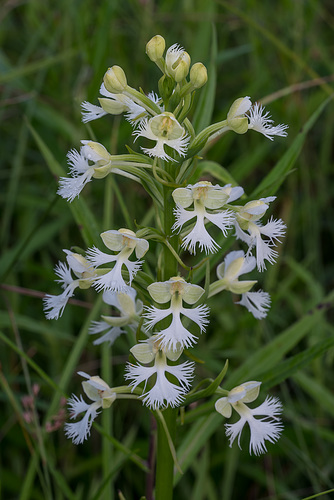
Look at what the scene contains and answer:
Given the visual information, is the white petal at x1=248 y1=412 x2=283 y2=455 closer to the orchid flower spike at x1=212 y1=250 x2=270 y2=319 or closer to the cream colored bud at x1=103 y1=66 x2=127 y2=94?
the orchid flower spike at x1=212 y1=250 x2=270 y2=319

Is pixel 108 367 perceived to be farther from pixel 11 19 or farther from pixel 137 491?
pixel 11 19

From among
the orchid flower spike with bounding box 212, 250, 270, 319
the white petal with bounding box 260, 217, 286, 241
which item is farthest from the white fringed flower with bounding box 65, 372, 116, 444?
the white petal with bounding box 260, 217, 286, 241

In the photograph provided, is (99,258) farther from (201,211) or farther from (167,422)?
(167,422)

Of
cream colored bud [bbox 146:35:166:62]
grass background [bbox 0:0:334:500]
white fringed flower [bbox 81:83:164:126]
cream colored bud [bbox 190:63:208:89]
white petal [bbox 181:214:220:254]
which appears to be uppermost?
cream colored bud [bbox 146:35:166:62]

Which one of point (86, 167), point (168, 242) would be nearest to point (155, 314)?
point (168, 242)

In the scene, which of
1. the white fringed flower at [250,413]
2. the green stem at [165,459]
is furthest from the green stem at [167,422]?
the white fringed flower at [250,413]
